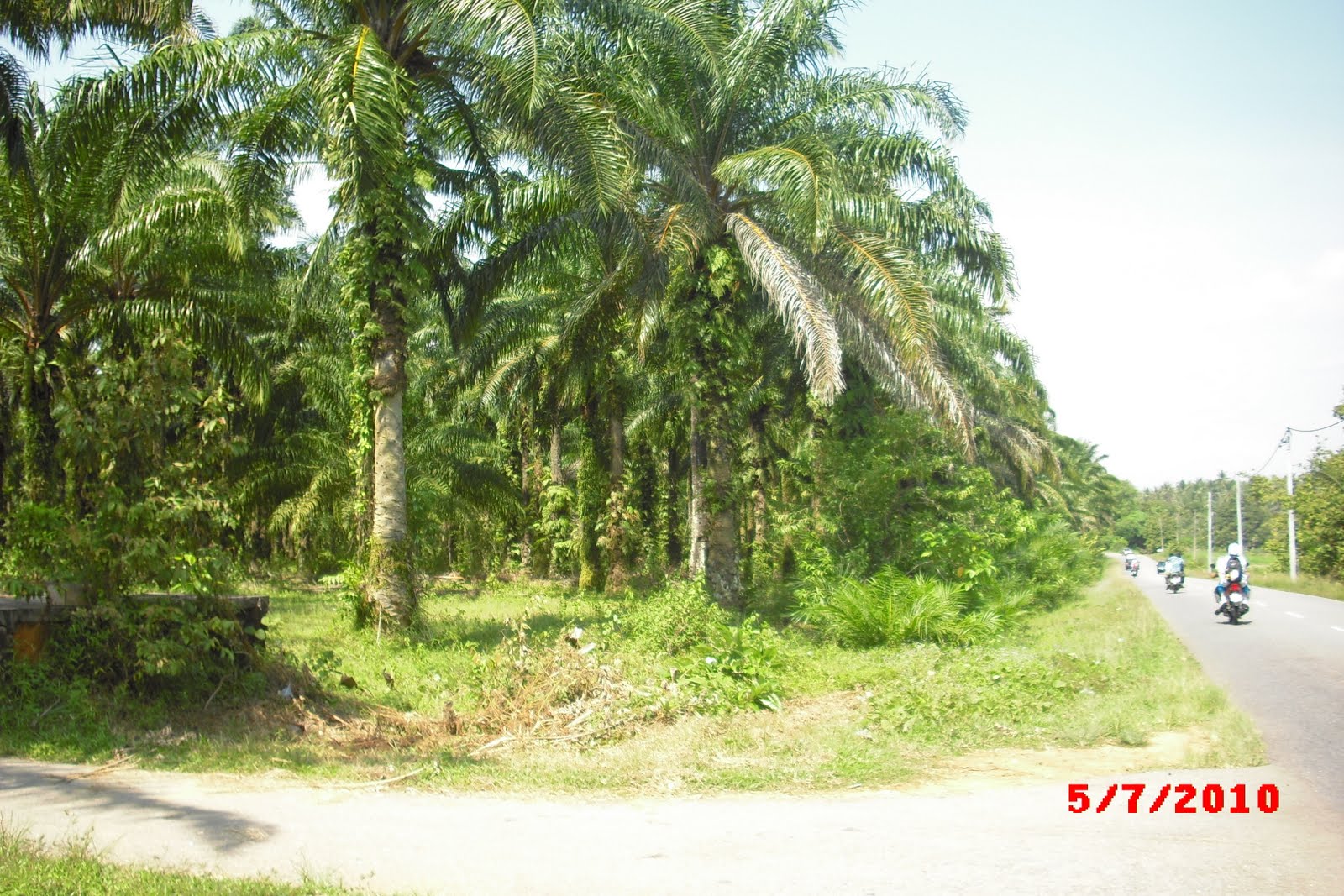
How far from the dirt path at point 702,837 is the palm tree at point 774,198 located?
792 centimetres

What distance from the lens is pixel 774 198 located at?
16047 millimetres

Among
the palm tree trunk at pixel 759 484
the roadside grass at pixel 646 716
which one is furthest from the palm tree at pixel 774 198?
the palm tree trunk at pixel 759 484

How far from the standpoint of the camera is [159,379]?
908 centimetres

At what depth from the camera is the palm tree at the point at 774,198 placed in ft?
46.6

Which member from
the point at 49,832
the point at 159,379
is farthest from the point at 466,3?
the point at 49,832

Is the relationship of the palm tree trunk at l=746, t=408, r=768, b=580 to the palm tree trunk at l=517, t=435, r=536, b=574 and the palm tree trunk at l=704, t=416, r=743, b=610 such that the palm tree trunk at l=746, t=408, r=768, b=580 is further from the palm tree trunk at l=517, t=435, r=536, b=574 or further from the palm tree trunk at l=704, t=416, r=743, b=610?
the palm tree trunk at l=704, t=416, r=743, b=610

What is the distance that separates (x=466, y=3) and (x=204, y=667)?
25.7 ft

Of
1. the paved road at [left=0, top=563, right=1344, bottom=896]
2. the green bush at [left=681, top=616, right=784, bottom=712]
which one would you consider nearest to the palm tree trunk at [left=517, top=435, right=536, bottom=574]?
the green bush at [left=681, top=616, right=784, bottom=712]

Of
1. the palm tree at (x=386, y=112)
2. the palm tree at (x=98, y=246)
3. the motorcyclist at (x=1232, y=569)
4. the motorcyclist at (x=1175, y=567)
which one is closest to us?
the palm tree at (x=386, y=112)

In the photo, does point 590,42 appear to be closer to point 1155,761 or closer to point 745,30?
point 745,30

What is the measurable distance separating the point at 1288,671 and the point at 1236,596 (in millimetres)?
7143

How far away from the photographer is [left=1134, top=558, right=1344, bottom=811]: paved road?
24.9 ft

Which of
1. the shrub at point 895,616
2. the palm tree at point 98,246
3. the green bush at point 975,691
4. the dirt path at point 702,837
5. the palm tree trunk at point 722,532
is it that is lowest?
the dirt path at point 702,837

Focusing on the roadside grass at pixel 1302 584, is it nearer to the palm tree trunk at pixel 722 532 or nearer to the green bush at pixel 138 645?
the palm tree trunk at pixel 722 532
